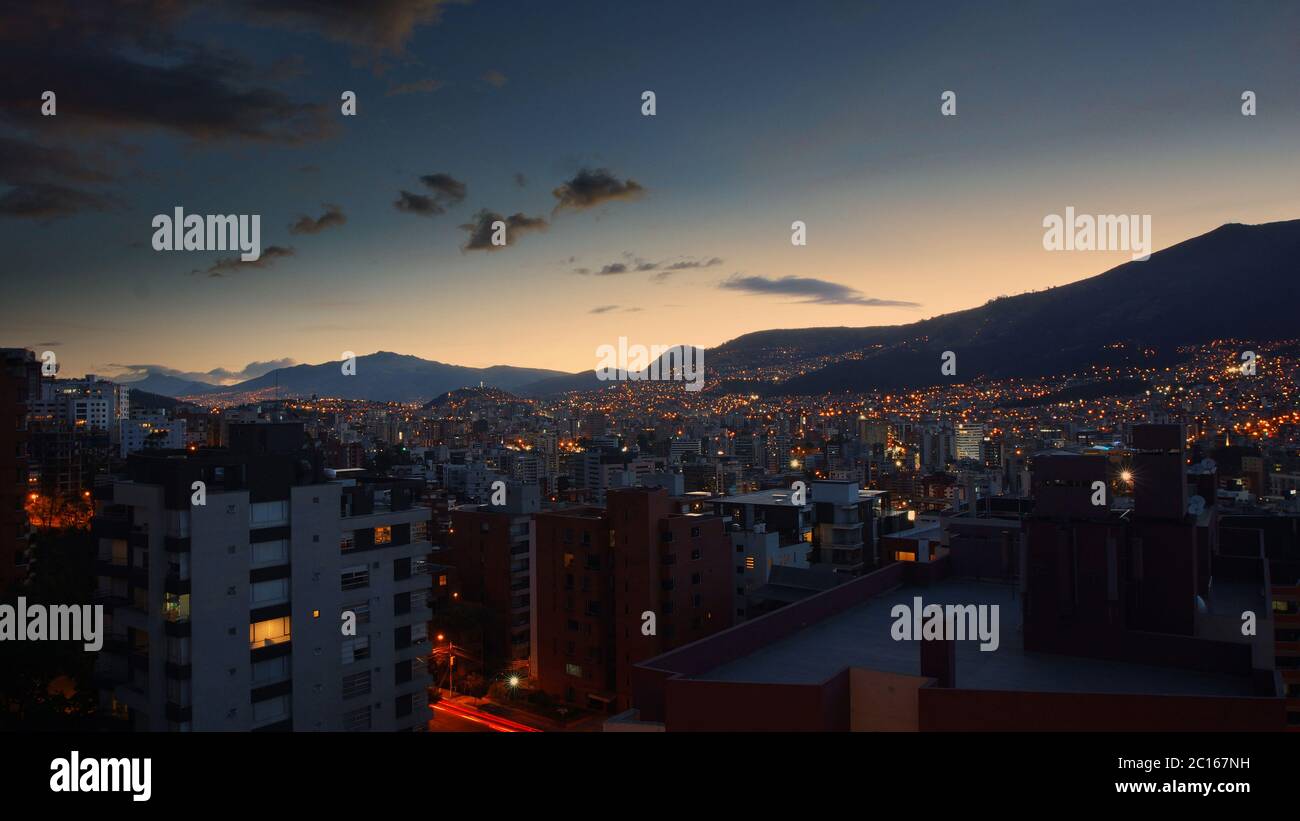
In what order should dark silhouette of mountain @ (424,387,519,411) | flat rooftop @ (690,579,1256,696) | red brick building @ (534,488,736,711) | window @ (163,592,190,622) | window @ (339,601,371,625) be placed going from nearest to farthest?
flat rooftop @ (690,579,1256,696) < window @ (163,592,190,622) < window @ (339,601,371,625) < red brick building @ (534,488,736,711) < dark silhouette of mountain @ (424,387,519,411)

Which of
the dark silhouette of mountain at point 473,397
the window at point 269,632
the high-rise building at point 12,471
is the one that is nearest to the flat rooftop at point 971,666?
the window at point 269,632

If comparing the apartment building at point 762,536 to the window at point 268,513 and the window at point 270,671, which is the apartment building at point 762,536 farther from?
the window at point 268,513

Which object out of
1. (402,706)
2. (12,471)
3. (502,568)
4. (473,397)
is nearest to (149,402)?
(473,397)

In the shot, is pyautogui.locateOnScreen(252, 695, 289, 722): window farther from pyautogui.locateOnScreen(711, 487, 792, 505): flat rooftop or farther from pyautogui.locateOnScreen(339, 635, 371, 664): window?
pyautogui.locateOnScreen(711, 487, 792, 505): flat rooftop

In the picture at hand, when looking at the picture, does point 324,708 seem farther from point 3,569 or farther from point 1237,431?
point 1237,431

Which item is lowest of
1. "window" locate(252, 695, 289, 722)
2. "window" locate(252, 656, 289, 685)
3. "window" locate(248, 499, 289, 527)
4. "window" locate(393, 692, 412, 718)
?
"window" locate(393, 692, 412, 718)

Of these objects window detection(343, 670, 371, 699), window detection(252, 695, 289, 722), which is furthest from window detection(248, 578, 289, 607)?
window detection(343, 670, 371, 699)
